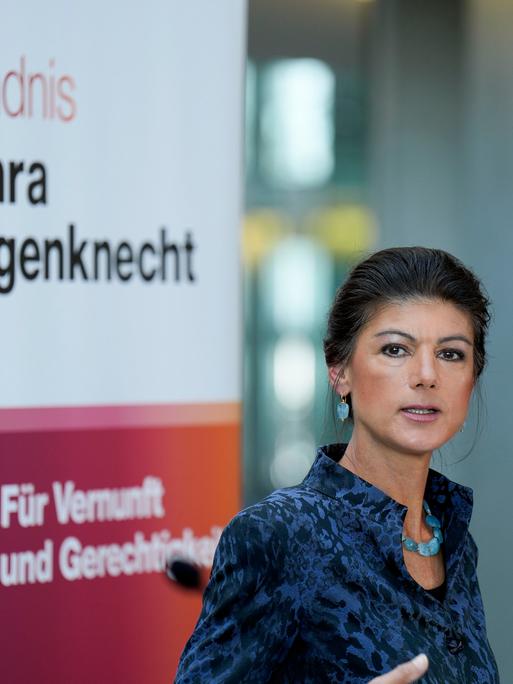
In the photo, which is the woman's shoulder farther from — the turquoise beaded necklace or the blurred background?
the blurred background

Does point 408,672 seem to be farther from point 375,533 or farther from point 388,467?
point 388,467

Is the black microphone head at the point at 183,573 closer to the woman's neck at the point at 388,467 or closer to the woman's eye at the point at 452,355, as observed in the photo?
the woman's neck at the point at 388,467

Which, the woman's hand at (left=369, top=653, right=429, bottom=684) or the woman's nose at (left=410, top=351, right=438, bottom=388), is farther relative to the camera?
the woman's nose at (left=410, top=351, right=438, bottom=388)

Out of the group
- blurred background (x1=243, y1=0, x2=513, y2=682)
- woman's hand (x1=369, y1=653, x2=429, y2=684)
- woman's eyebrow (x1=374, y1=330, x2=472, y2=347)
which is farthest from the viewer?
blurred background (x1=243, y1=0, x2=513, y2=682)

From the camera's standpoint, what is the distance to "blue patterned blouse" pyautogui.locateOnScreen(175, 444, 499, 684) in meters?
1.51

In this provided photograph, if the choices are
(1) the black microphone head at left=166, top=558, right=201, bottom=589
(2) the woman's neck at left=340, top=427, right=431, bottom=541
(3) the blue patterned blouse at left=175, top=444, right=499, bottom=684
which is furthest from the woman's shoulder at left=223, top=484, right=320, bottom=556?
(1) the black microphone head at left=166, top=558, right=201, bottom=589

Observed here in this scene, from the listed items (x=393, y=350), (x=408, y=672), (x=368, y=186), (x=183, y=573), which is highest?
(x=368, y=186)

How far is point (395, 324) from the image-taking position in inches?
70.2

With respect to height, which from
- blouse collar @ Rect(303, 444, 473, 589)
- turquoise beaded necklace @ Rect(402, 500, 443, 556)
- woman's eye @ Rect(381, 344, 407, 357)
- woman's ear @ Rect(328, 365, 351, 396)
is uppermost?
woman's eye @ Rect(381, 344, 407, 357)

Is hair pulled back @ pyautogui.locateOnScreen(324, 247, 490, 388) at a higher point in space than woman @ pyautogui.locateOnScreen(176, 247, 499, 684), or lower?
higher

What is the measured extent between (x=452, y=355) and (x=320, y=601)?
1.55ft

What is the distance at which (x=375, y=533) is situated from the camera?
65.7 inches

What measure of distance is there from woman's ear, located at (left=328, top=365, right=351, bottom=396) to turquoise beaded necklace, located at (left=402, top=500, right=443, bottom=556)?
0.82 feet

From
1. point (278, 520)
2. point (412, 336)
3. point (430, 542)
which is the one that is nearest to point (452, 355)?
point (412, 336)
